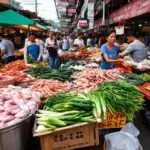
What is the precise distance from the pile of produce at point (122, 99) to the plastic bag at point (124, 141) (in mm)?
241

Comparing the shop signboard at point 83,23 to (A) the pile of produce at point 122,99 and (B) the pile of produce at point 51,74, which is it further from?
(A) the pile of produce at point 122,99

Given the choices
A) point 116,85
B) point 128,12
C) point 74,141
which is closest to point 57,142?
point 74,141

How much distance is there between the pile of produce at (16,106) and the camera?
2.78 metres

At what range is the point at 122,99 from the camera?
318 centimetres

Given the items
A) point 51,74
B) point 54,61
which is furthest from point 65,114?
point 54,61

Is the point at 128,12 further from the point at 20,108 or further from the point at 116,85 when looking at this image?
the point at 20,108

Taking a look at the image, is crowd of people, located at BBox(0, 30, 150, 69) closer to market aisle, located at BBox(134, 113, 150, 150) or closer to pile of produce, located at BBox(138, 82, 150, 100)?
pile of produce, located at BBox(138, 82, 150, 100)

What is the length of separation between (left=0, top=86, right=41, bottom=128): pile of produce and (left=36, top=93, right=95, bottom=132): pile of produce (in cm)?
22

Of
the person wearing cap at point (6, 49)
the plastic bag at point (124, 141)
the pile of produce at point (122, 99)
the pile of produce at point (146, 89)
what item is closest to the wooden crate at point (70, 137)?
the plastic bag at point (124, 141)


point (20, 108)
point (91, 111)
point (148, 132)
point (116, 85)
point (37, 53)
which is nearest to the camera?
point (91, 111)

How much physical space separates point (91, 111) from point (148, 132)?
2370 mm

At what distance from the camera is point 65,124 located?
2.62 m

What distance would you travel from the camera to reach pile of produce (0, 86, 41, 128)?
2781mm

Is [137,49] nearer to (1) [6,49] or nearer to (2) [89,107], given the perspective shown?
(2) [89,107]
